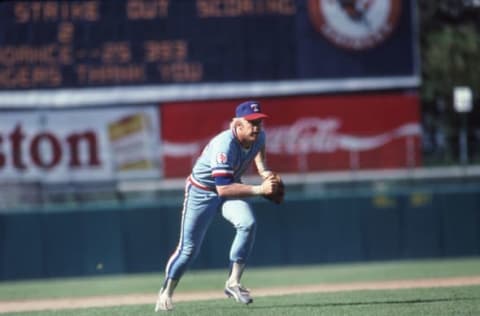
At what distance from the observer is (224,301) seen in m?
8.71

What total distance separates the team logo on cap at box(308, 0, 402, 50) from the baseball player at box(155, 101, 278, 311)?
9525mm

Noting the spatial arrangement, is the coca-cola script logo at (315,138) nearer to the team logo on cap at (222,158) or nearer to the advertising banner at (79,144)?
the advertising banner at (79,144)

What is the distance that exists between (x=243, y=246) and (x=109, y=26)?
31.9 ft

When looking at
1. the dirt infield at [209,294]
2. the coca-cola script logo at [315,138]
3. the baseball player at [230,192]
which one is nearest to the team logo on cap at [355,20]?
the coca-cola script logo at [315,138]

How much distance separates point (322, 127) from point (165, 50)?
2.90 metres

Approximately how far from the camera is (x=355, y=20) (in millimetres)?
17094

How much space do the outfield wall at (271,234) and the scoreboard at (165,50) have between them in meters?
3.04

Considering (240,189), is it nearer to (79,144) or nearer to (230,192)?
(230,192)

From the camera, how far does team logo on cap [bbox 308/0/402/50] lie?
55.6 ft

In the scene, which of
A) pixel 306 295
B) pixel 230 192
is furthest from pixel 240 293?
pixel 306 295

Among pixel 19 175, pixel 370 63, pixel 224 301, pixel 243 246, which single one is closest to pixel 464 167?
pixel 370 63

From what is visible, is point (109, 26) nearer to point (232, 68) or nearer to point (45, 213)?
point (232, 68)

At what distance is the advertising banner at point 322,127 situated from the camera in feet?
56.6

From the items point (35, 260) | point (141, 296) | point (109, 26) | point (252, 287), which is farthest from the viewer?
point (109, 26)
